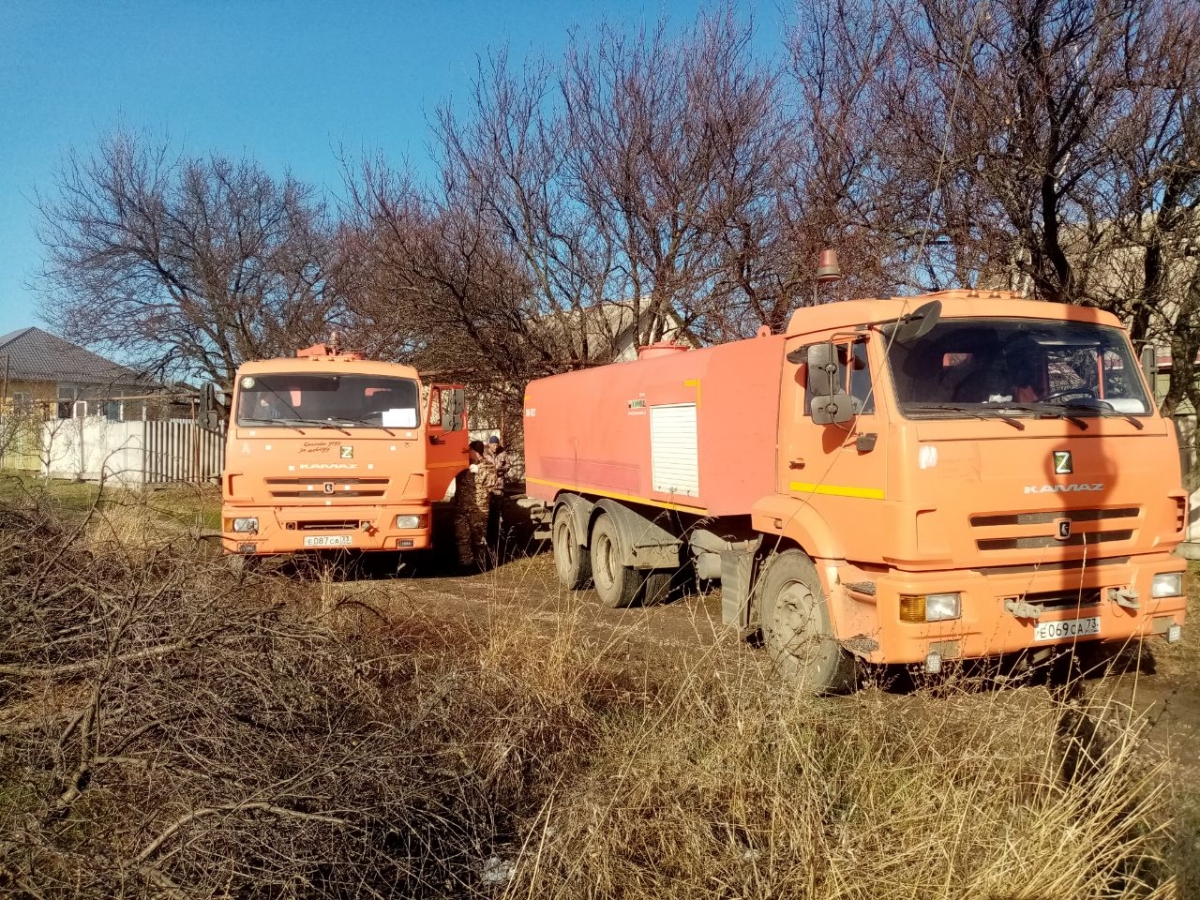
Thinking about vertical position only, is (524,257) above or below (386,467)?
above

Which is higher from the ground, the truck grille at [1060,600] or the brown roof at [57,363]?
the brown roof at [57,363]

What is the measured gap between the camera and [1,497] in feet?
23.4

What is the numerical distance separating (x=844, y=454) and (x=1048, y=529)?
1187 mm

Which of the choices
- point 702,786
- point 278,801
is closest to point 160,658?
point 278,801

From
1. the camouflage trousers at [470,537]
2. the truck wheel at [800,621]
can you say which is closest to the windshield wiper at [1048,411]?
the truck wheel at [800,621]

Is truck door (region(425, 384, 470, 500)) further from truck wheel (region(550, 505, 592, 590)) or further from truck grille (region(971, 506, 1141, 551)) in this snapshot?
truck grille (region(971, 506, 1141, 551))

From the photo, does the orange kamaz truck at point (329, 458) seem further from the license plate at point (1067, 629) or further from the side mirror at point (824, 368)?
the license plate at point (1067, 629)

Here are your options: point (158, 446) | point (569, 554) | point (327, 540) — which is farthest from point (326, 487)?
→ point (158, 446)

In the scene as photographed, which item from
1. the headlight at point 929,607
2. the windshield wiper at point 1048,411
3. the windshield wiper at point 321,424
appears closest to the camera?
the headlight at point 929,607

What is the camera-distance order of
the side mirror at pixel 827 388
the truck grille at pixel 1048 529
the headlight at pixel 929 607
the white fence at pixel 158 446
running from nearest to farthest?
the headlight at pixel 929 607
the truck grille at pixel 1048 529
the side mirror at pixel 827 388
the white fence at pixel 158 446

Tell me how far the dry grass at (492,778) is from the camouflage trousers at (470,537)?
7.18 metres

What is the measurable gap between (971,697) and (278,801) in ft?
9.45

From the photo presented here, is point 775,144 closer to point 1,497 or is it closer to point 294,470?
point 294,470

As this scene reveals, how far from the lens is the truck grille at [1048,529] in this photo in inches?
203
